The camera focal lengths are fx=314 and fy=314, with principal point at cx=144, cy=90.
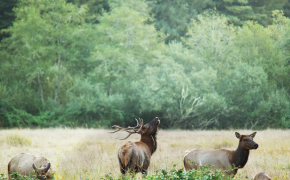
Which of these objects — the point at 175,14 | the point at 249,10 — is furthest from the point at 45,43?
the point at 249,10

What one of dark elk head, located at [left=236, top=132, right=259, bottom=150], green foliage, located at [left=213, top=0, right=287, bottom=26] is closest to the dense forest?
green foliage, located at [left=213, top=0, right=287, bottom=26]

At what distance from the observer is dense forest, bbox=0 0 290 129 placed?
26.7 metres

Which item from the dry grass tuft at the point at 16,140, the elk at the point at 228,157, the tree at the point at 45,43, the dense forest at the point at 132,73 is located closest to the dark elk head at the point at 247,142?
the elk at the point at 228,157

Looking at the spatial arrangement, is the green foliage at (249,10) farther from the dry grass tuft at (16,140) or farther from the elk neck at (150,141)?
the elk neck at (150,141)

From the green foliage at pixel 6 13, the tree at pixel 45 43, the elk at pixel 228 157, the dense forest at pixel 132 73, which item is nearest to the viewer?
the elk at pixel 228 157

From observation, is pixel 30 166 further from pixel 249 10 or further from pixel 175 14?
pixel 249 10

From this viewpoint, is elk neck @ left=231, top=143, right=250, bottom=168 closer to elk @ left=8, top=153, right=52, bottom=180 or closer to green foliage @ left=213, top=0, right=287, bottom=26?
elk @ left=8, top=153, right=52, bottom=180

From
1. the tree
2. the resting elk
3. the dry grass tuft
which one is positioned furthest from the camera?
the tree

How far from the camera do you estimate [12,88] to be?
30.0 meters

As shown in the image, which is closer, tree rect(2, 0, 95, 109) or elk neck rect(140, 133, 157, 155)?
elk neck rect(140, 133, 157, 155)

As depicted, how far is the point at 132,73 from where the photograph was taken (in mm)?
31422

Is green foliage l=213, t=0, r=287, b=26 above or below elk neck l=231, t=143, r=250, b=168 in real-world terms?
above

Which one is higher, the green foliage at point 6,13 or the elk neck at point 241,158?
the green foliage at point 6,13

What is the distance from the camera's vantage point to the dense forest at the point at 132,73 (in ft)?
87.6
